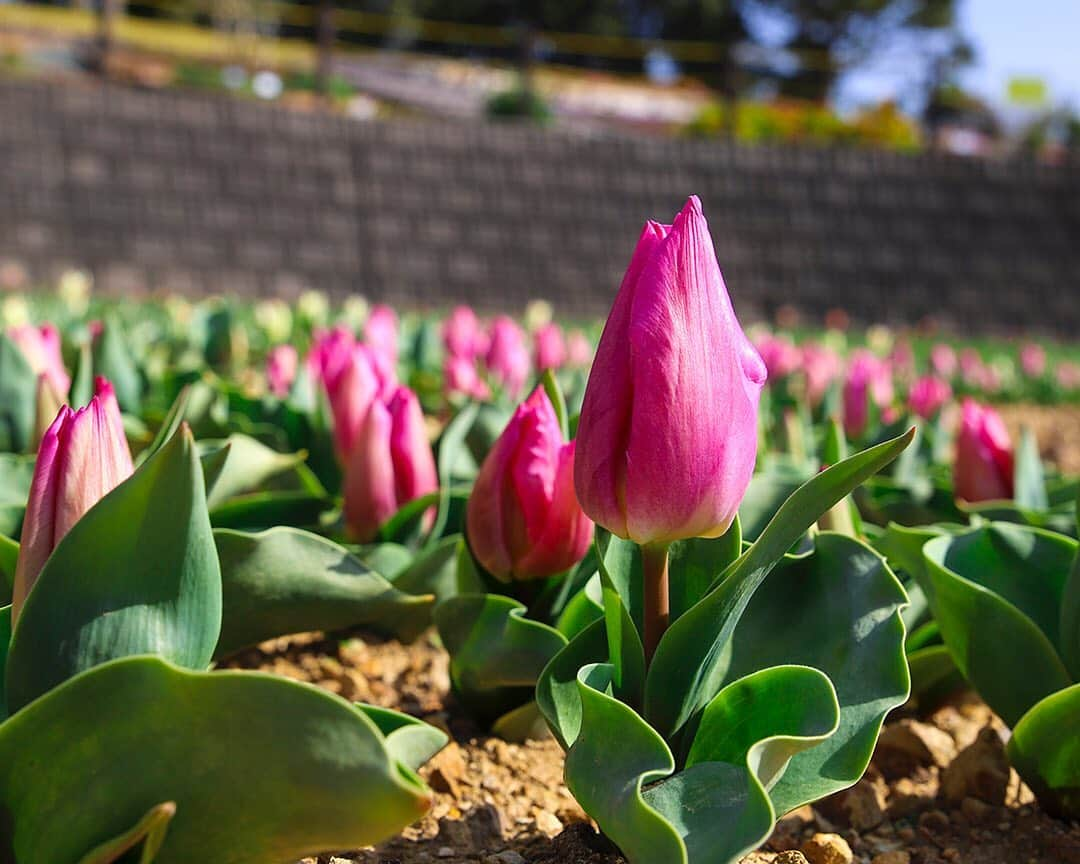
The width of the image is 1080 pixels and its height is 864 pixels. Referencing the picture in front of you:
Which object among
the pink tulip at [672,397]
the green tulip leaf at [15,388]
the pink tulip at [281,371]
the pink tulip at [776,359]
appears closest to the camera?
the pink tulip at [672,397]

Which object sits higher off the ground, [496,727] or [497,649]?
[497,649]

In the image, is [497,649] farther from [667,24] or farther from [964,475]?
[667,24]

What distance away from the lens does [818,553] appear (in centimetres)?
96

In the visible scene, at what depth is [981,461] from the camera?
1713 millimetres

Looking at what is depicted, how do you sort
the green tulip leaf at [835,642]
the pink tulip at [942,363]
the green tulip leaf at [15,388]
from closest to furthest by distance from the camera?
the green tulip leaf at [835,642], the green tulip leaf at [15,388], the pink tulip at [942,363]

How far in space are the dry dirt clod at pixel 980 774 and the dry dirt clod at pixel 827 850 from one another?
0.70ft

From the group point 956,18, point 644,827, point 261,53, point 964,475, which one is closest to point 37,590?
point 644,827

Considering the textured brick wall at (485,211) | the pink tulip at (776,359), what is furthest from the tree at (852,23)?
the pink tulip at (776,359)

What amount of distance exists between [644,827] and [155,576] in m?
0.33

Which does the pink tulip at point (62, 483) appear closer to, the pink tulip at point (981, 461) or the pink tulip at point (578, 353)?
the pink tulip at point (981, 461)

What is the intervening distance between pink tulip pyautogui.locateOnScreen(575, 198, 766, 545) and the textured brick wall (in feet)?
37.5

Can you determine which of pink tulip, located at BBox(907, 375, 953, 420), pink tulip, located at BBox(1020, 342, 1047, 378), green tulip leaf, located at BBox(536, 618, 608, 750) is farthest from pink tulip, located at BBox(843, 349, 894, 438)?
pink tulip, located at BBox(1020, 342, 1047, 378)

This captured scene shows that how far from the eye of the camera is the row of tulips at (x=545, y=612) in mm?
648

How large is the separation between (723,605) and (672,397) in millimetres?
150
